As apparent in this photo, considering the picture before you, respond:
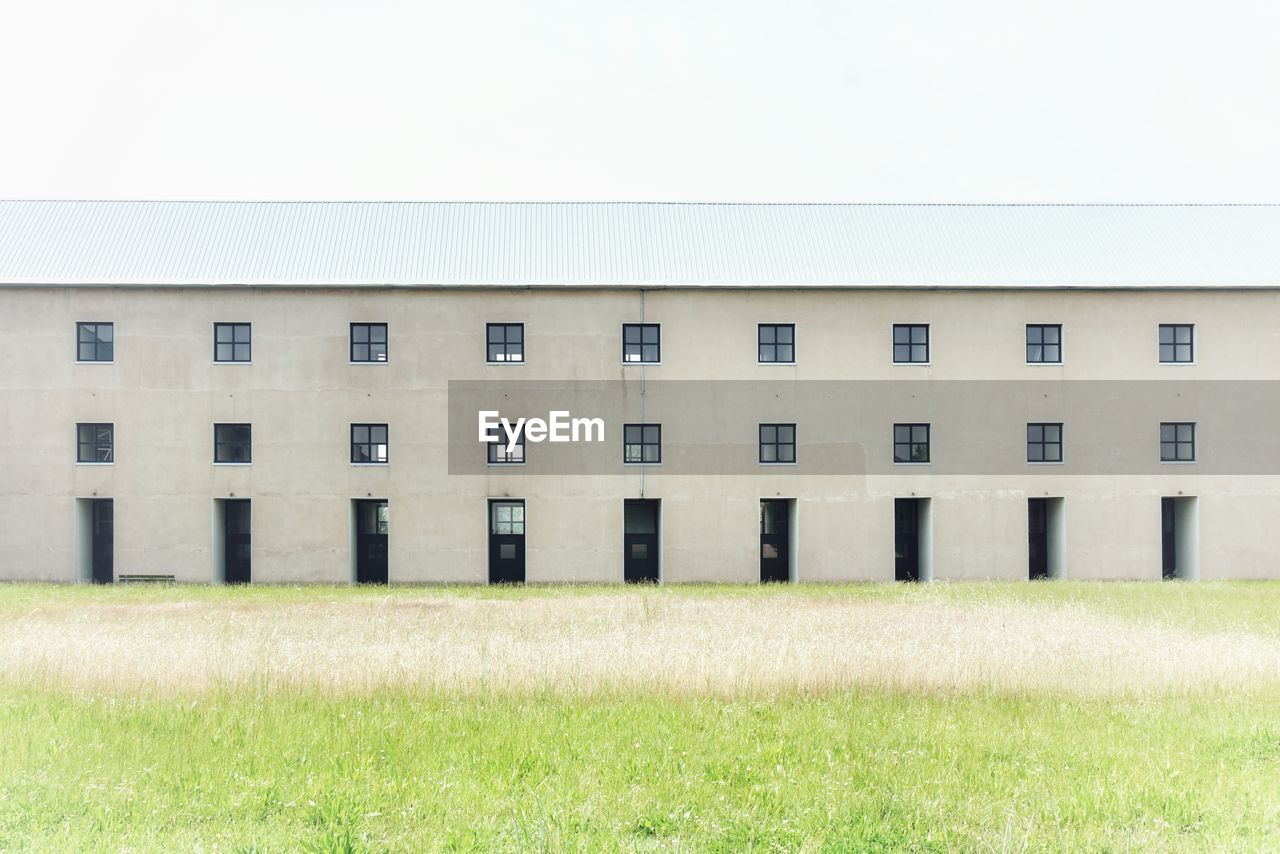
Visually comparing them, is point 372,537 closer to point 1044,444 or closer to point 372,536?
point 372,536

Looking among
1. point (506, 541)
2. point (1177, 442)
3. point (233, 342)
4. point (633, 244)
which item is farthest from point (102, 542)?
point (1177, 442)

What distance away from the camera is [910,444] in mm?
32438

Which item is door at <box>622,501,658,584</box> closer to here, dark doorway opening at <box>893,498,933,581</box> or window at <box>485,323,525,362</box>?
window at <box>485,323,525,362</box>

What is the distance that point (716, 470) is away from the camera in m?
31.9

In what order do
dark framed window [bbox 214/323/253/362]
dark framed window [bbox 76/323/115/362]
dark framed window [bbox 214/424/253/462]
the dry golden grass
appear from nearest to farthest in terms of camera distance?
the dry golden grass → dark framed window [bbox 214/424/253/462] → dark framed window [bbox 76/323/115/362] → dark framed window [bbox 214/323/253/362]

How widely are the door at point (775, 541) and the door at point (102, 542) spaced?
20.2 meters

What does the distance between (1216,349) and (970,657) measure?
23692mm

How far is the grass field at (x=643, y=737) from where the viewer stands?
7855 mm

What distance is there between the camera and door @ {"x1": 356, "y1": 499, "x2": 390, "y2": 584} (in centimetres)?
3241

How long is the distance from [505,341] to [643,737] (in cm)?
2292

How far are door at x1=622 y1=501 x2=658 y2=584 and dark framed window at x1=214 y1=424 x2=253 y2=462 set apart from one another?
457 inches

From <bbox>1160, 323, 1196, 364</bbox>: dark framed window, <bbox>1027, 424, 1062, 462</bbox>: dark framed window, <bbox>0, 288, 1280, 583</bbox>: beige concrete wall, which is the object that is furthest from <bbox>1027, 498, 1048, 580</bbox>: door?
<bbox>1160, 323, 1196, 364</bbox>: dark framed window

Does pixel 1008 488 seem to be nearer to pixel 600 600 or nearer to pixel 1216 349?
pixel 1216 349

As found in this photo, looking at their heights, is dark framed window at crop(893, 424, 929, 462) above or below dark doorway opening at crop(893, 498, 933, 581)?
above
